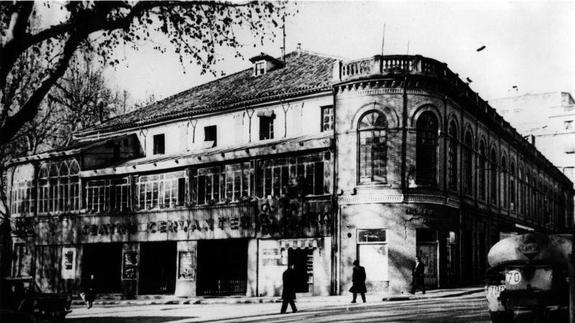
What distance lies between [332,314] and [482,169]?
62.6 ft

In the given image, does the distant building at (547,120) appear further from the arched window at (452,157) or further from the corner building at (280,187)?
the arched window at (452,157)

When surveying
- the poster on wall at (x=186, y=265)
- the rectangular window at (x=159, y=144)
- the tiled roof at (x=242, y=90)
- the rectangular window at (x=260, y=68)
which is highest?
the rectangular window at (x=260, y=68)

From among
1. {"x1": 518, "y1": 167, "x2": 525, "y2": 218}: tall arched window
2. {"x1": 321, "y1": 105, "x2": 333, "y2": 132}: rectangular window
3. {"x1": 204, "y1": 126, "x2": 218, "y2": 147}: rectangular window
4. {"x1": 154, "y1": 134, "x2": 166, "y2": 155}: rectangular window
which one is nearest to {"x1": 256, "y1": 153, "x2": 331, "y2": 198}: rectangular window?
{"x1": 321, "y1": 105, "x2": 333, "y2": 132}: rectangular window

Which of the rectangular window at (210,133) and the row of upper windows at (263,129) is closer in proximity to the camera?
the row of upper windows at (263,129)

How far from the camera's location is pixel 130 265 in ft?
117

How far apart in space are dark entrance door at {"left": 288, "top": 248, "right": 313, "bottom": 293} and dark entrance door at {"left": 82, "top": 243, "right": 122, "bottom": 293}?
35.7ft

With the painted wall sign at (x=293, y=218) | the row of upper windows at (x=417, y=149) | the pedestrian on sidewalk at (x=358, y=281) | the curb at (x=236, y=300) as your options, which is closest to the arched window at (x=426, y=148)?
the row of upper windows at (x=417, y=149)

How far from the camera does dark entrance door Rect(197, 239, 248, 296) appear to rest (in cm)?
3319

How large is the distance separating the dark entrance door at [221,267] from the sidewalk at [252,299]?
55.1 inches

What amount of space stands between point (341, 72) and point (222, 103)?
276 inches

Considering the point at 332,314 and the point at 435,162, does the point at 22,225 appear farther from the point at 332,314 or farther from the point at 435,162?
the point at 332,314

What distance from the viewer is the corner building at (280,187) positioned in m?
29.0

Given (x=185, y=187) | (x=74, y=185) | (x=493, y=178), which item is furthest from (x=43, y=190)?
(x=493, y=178)

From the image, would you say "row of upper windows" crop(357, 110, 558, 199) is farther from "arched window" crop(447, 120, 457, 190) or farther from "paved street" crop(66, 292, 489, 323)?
"paved street" crop(66, 292, 489, 323)
